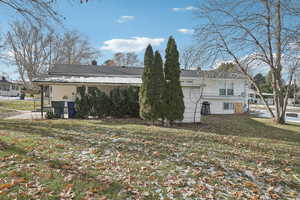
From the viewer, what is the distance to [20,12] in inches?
291

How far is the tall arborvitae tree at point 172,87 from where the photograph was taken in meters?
9.21

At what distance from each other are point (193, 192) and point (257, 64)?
13444mm

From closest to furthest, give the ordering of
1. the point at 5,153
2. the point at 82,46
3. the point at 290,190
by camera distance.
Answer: the point at 290,190 < the point at 5,153 < the point at 82,46

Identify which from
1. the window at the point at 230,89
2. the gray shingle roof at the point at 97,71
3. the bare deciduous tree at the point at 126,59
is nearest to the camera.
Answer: the gray shingle roof at the point at 97,71

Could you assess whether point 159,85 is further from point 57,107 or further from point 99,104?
point 57,107

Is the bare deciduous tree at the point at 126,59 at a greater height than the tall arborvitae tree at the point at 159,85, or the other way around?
the bare deciduous tree at the point at 126,59

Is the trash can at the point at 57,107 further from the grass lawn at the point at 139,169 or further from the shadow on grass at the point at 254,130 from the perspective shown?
the shadow on grass at the point at 254,130

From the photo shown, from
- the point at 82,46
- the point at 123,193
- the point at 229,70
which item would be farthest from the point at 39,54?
the point at 123,193

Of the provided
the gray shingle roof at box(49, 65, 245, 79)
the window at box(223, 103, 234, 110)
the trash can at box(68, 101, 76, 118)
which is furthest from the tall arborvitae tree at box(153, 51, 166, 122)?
the window at box(223, 103, 234, 110)

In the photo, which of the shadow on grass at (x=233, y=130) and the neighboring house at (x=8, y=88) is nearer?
the shadow on grass at (x=233, y=130)

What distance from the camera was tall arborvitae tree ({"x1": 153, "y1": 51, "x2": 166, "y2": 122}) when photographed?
918 cm

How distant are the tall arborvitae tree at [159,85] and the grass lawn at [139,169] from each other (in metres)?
3.21

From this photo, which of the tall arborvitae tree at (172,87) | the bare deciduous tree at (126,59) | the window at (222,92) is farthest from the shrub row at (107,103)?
the bare deciduous tree at (126,59)

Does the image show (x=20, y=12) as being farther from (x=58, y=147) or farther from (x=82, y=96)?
(x=58, y=147)
